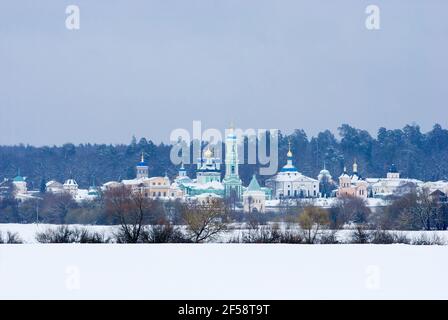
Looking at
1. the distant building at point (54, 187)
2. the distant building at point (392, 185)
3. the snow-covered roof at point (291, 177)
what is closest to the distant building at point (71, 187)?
the distant building at point (54, 187)

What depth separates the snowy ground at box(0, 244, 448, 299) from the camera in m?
9.58

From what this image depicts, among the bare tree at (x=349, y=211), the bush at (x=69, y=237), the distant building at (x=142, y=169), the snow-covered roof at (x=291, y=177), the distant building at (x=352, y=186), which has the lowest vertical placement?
the bare tree at (x=349, y=211)

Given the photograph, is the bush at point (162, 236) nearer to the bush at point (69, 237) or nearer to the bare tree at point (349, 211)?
the bush at point (69, 237)

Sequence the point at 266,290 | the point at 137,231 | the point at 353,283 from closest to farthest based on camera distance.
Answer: the point at 266,290, the point at 353,283, the point at 137,231

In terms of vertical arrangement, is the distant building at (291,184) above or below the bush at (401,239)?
above

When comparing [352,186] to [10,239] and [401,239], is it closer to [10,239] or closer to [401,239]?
[401,239]

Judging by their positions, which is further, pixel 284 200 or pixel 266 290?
pixel 284 200

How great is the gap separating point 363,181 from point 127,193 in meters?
21.5

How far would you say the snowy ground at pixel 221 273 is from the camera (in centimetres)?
958

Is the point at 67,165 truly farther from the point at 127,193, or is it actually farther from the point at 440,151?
the point at 440,151
